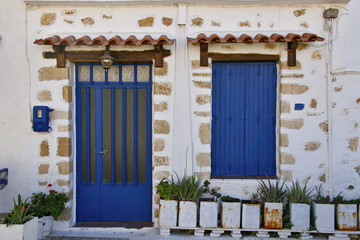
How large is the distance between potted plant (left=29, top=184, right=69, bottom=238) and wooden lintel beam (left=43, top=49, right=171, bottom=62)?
1.79 m

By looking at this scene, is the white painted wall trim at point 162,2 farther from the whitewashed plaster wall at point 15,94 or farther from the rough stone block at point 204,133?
the rough stone block at point 204,133

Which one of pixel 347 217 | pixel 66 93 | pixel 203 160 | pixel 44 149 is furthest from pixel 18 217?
pixel 347 217

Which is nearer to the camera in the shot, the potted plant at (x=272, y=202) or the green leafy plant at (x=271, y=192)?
the potted plant at (x=272, y=202)

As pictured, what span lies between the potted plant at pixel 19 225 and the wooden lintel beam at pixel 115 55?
2.05 metres

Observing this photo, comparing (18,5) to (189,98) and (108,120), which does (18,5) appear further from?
(189,98)

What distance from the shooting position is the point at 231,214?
13.8 feet

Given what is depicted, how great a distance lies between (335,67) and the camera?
4449mm

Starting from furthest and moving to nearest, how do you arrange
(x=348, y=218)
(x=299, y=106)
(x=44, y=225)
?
(x=299, y=106)
(x=44, y=225)
(x=348, y=218)

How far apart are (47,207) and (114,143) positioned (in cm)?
A: 123

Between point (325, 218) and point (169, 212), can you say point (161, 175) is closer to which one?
point (169, 212)

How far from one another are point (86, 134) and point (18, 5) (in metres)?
2.03

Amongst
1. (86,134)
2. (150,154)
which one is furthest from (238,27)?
(86,134)

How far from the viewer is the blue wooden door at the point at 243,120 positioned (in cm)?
467

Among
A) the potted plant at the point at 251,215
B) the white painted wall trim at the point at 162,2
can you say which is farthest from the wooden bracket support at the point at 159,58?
the potted plant at the point at 251,215
